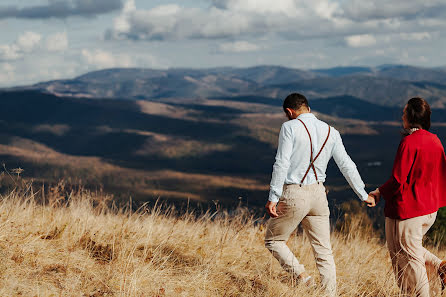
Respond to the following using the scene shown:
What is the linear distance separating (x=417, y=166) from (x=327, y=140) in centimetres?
89

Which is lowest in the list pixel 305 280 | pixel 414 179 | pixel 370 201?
pixel 305 280

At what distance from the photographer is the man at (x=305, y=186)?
441 cm

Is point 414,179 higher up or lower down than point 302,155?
lower down

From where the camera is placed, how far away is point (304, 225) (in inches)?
184

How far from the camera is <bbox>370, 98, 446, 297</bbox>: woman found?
4398mm

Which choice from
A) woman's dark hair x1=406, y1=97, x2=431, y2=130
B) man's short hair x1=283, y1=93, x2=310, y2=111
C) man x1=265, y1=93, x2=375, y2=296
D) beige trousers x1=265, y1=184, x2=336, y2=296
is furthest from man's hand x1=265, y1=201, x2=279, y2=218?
woman's dark hair x1=406, y1=97, x2=431, y2=130

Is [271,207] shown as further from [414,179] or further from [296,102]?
[414,179]

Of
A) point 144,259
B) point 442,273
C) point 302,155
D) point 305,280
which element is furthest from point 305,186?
point 144,259

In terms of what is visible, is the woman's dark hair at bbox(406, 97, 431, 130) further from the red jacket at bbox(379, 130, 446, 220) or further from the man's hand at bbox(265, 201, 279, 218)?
the man's hand at bbox(265, 201, 279, 218)

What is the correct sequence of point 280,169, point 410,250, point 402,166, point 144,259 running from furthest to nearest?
point 144,259 → point 410,250 → point 402,166 → point 280,169

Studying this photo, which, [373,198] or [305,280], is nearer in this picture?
[305,280]

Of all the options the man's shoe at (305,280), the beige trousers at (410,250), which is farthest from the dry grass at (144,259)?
the beige trousers at (410,250)

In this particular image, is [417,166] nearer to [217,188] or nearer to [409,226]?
[409,226]

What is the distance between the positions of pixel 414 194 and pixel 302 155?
1.14m
